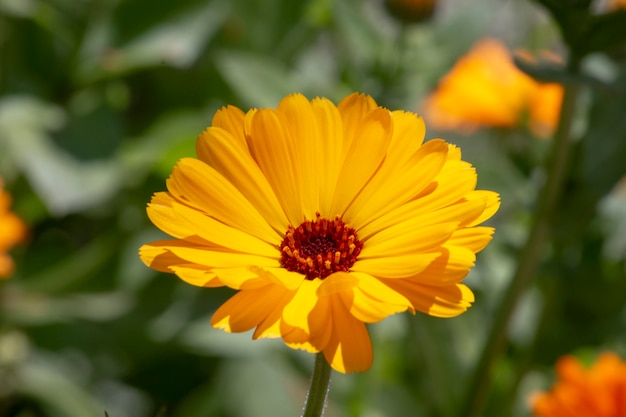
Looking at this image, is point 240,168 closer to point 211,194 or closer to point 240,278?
point 211,194

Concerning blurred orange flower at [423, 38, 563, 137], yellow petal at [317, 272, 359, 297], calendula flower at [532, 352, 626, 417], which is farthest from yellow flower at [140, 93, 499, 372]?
blurred orange flower at [423, 38, 563, 137]

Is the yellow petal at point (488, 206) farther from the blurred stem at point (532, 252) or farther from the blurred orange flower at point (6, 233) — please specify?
the blurred orange flower at point (6, 233)

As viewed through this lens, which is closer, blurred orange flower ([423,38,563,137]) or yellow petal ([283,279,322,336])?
yellow petal ([283,279,322,336])

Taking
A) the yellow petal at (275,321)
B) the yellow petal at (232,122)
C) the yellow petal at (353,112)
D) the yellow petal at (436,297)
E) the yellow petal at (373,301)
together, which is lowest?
the yellow petal at (275,321)

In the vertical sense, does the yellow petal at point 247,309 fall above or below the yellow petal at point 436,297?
below

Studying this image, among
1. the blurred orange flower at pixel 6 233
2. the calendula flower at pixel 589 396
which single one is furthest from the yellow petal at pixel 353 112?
the blurred orange flower at pixel 6 233

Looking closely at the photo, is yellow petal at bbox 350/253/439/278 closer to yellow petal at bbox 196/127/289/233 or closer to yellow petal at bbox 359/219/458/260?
yellow petal at bbox 359/219/458/260

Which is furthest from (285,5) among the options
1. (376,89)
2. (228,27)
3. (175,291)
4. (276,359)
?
(276,359)
